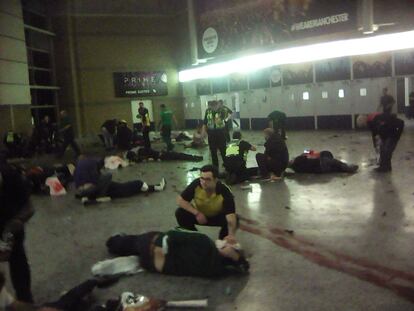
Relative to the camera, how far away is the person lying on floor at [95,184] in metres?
8.80

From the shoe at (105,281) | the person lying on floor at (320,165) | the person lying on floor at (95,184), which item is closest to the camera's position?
the shoe at (105,281)

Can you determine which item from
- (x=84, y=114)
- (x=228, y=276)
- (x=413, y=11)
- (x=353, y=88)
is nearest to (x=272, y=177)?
(x=413, y=11)

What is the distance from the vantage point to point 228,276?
471 cm

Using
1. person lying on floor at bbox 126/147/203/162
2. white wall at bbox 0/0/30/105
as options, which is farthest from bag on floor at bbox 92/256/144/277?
white wall at bbox 0/0/30/105

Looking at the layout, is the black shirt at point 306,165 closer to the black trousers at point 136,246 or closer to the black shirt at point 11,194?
the black trousers at point 136,246

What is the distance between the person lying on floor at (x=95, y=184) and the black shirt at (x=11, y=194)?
4.83 m

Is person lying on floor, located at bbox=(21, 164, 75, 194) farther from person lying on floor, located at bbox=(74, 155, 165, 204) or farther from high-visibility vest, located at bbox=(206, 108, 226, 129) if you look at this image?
high-visibility vest, located at bbox=(206, 108, 226, 129)

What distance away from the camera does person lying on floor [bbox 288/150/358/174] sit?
33.2ft

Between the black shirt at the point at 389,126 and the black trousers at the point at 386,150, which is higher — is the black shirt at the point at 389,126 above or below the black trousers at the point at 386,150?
above

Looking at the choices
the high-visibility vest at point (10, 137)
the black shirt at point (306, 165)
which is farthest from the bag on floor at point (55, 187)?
the high-visibility vest at point (10, 137)

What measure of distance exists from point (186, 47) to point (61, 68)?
7.39 m

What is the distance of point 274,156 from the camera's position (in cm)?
984

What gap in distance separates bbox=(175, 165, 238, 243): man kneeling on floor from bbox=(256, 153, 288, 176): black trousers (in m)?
4.64

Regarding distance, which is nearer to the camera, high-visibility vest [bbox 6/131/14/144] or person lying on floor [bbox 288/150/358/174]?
person lying on floor [bbox 288/150/358/174]
